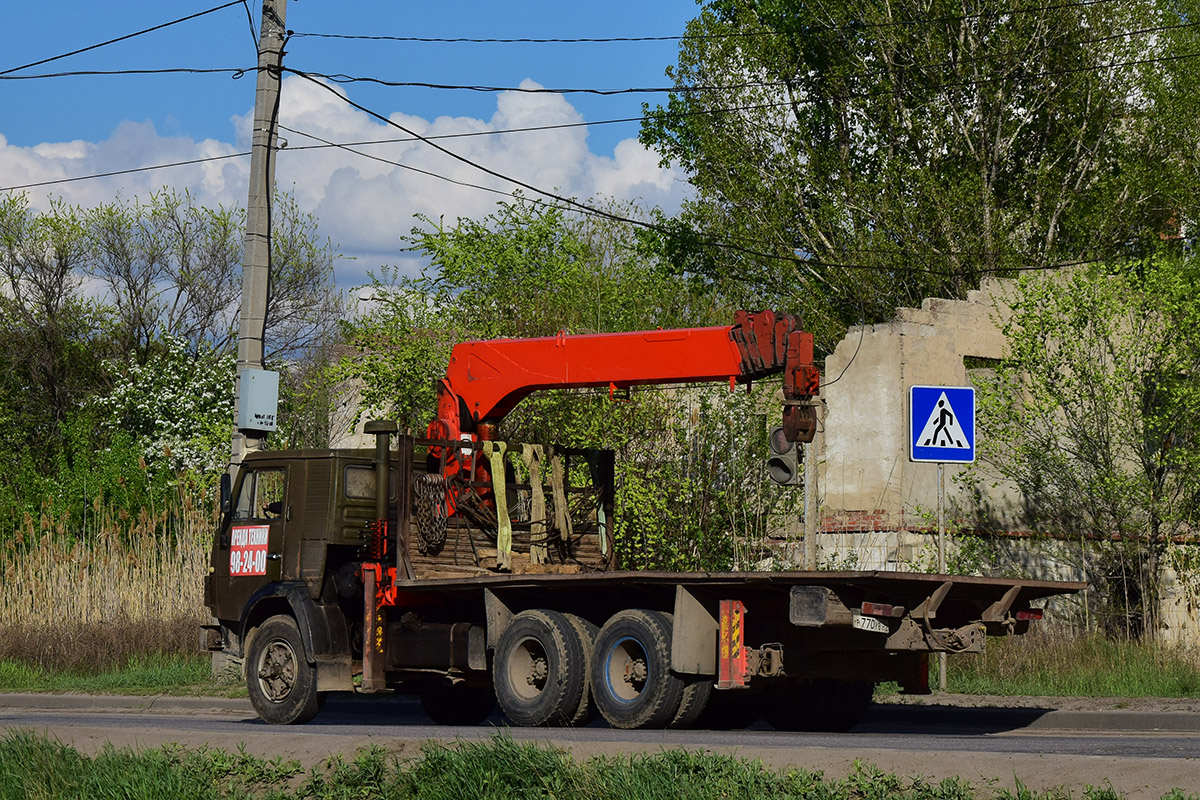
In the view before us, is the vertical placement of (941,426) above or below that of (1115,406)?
below

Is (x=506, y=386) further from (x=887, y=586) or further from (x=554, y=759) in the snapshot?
(x=554, y=759)

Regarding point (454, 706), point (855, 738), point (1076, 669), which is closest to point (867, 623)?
point (855, 738)

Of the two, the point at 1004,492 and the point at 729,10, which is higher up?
the point at 729,10

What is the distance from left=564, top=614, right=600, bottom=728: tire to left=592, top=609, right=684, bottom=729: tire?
0.07 m

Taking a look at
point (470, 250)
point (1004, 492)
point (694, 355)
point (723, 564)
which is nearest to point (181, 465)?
point (470, 250)

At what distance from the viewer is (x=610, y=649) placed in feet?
37.3

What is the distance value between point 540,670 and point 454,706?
9.80ft

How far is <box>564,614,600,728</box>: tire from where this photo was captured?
1152cm

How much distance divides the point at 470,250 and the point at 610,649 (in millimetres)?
16968

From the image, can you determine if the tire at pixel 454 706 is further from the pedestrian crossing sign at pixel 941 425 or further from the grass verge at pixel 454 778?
the grass verge at pixel 454 778

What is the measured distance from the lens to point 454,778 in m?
7.76

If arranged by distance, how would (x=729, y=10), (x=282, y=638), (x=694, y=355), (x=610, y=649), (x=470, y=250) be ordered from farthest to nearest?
(x=729, y=10) < (x=470, y=250) < (x=282, y=638) < (x=694, y=355) < (x=610, y=649)

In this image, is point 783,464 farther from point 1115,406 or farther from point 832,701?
point 1115,406

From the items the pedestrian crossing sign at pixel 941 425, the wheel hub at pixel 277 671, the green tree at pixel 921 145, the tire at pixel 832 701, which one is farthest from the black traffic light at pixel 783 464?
the green tree at pixel 921 145
